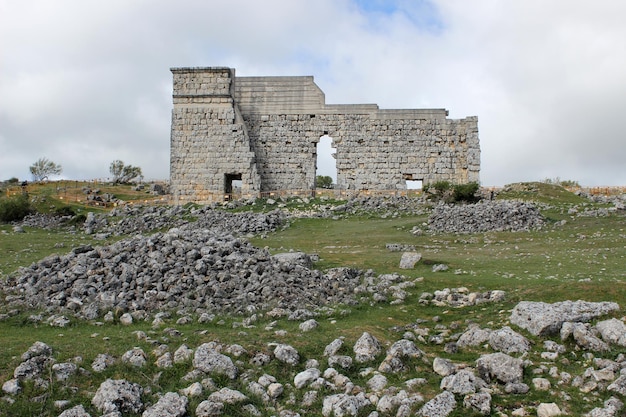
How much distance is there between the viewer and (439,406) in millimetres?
Result: 7387

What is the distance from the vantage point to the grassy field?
835 centimetres

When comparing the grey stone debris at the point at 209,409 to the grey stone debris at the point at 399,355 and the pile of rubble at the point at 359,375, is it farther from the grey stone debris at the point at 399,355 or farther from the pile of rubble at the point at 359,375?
the grey stone debris at the point at 399,355

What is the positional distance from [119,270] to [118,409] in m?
6.10

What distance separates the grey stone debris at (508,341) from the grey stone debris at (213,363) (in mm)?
3679

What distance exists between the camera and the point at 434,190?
31578 millimetres

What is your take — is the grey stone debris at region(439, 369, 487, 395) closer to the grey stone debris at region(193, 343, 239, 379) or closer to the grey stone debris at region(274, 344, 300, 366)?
the grey stone debris at region(274, 344, 300, 366)

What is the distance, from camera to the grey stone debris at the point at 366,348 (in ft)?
29.3

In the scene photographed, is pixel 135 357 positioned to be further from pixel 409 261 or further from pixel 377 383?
pixel 409 261

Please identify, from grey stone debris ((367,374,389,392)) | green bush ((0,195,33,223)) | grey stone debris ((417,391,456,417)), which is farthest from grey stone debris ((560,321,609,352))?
green bush ((0,195,33,223))

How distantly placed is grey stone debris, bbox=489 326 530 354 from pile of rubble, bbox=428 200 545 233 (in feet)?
47.0

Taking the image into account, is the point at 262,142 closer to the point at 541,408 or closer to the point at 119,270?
the point at 119,270

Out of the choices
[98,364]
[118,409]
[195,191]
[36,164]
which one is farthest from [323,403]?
[36,164]

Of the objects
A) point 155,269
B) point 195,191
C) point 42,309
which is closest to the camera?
point 42,309

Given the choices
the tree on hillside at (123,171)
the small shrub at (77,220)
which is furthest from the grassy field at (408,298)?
the tree on hillside at (123,171)
